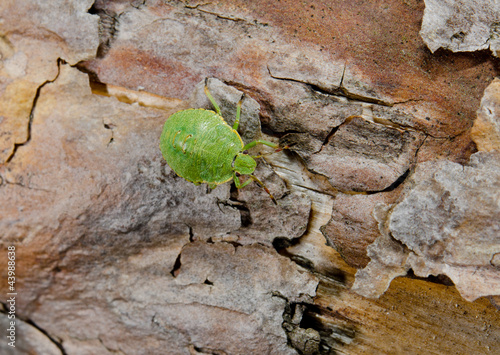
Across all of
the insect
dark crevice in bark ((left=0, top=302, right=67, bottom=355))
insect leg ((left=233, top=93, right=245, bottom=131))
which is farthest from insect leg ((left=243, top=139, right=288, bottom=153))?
dark crevice in bark ((left=0, top=302, right=67, bottom=355))

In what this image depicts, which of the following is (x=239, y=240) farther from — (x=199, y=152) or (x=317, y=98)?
(x=317, y=98)

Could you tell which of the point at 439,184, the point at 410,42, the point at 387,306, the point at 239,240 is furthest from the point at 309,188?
the point at 410,42

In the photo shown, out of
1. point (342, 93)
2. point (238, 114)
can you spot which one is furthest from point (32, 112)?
point (342, 93)

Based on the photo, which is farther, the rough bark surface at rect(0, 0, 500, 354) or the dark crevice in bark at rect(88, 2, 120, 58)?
the dark crevice in bark at rect(88, 2, 120, 58)

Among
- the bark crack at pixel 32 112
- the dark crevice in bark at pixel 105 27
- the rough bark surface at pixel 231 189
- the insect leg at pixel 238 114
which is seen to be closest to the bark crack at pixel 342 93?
the rough bark surface at pixel 231 189

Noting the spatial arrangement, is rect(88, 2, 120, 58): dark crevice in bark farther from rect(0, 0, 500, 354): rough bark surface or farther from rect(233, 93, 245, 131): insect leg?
rect(233, 93, 245, 131): insect leg

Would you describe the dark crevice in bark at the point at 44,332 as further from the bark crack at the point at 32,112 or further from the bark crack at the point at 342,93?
the bark crack at the point at 342,93
